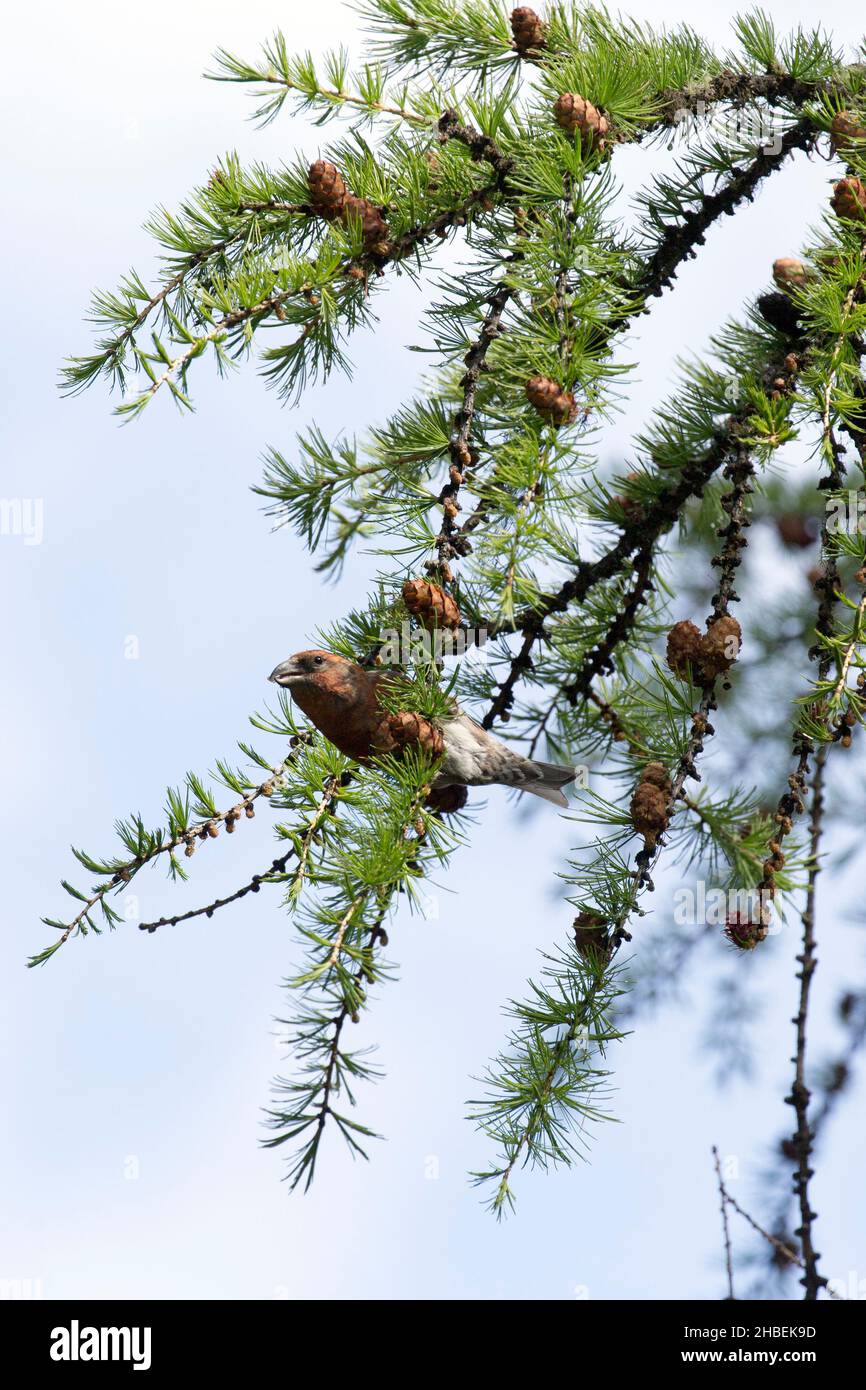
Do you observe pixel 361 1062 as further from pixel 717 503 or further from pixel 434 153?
pixel 717 503

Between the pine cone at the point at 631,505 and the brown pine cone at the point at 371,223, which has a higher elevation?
the brown pine cone at the point at 371,223

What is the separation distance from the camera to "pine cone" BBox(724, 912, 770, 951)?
5.42 feet

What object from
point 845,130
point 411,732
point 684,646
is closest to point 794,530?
point 845,130

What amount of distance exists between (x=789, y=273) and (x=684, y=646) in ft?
2.81

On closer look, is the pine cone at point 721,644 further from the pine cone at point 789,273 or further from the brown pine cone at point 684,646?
the pine cone at point 789,273

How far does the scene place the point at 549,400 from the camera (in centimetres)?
159

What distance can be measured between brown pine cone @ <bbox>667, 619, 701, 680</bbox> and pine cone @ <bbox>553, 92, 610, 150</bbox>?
2.35 feet

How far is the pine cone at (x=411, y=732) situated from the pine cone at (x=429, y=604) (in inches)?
4.8

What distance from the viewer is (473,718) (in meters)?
2.22

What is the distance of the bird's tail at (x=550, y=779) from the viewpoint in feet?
8.28

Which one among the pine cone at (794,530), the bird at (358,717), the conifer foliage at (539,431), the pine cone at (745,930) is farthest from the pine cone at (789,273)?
the pine cone at (794,530)

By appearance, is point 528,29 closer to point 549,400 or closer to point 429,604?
point 549,400
